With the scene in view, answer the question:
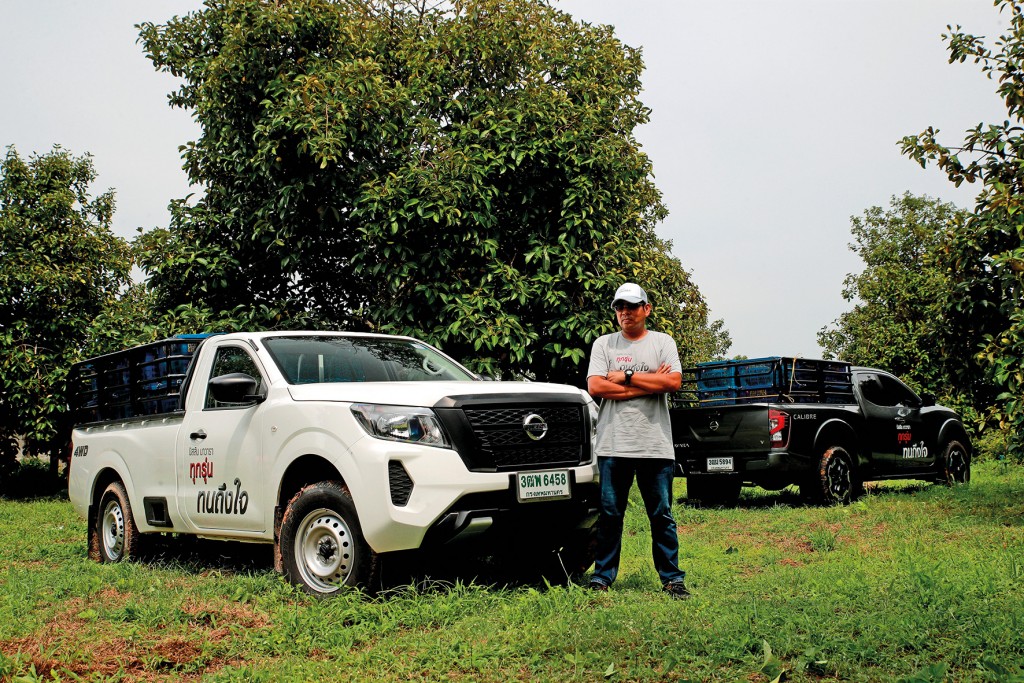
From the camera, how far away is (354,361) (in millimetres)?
7699

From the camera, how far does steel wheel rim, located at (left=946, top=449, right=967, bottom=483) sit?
15.3 metres

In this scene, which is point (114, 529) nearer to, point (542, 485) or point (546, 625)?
point (542, 485)

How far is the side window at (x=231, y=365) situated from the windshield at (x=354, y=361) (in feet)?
0.67

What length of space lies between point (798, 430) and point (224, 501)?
7.55 meters

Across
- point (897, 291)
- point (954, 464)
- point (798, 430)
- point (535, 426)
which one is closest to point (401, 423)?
point (535, 426)

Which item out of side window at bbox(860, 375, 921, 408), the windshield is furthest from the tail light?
the windshield

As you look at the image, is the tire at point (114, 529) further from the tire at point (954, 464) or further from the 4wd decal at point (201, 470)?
the tire at point (954, 464)

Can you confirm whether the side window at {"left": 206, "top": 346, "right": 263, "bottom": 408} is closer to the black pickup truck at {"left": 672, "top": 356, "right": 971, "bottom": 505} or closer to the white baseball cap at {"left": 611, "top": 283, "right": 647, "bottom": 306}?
the white baseball cap at {"left": 611, "top": 283, "right": 647, "bottom": 306}

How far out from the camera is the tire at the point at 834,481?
12.7 meters

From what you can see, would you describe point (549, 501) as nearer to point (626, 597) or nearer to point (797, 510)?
point (626, 597)

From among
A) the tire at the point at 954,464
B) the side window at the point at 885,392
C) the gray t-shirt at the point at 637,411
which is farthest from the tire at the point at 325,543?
the tire at the point at 954,464

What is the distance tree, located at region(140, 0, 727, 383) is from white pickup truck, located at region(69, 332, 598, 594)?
608cm

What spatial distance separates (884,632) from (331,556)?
11.1 ft

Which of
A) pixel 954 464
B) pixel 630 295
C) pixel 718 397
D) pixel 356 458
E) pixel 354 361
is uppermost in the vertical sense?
pixel 630 295
